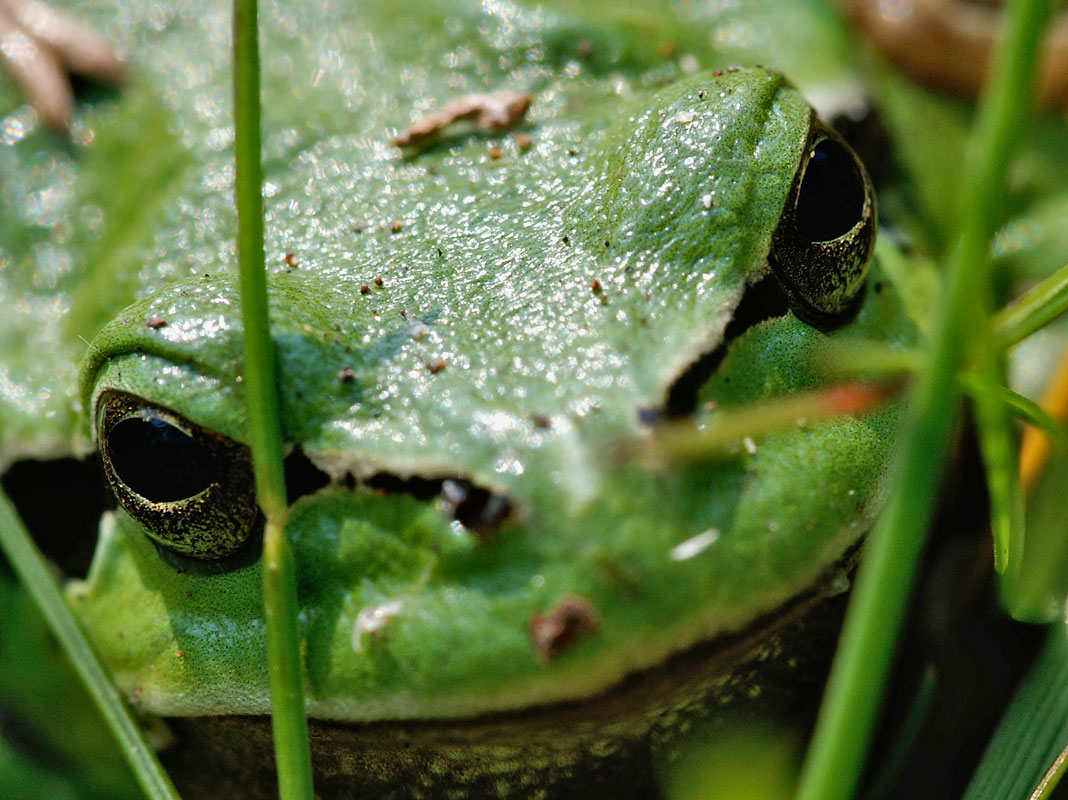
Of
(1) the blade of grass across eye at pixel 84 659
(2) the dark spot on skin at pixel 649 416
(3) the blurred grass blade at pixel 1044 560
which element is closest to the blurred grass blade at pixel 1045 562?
(3) the blurred grass blade at pixel 1044 560

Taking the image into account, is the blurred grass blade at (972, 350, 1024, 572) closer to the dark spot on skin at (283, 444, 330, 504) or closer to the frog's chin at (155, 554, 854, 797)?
the frog's chin at (155, 554, 854, 797)

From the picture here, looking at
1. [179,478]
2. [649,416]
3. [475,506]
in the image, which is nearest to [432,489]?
[475,506]

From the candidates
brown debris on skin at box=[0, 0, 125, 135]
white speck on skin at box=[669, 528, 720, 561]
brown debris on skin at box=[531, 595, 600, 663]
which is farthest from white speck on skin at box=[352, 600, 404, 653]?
brown debris on skin at box=[0, 0, 125, 135]

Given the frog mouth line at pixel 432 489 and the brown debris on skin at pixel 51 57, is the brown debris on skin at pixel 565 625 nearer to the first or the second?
the frog mouth line at pixel 432 489

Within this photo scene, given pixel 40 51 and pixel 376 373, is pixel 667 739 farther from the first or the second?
pixel 40 51

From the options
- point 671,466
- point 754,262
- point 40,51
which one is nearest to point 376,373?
point 671,466

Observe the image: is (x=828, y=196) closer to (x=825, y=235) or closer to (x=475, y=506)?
(x=825, y=235)
